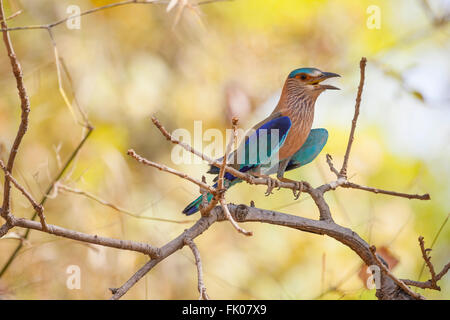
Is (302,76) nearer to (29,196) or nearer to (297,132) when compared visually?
(297,132)

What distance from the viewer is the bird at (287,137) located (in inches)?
159

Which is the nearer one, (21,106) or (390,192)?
(21,106)

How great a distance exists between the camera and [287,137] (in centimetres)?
415

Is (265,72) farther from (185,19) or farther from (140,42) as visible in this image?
(140,42)

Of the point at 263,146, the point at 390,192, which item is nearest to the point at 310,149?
the point at 263,146

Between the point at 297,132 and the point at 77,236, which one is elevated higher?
the point at 297,132

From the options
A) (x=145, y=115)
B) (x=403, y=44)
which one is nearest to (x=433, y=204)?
(x=403, y=44)

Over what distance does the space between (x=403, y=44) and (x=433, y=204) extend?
1829mm

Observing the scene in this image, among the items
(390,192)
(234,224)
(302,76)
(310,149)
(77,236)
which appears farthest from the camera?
(302,76)

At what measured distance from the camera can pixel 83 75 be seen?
22.6 ft

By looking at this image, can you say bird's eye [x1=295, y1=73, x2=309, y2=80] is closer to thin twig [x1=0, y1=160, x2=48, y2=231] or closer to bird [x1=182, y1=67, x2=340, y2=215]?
bird [x1=182, y1=67, x2=340, y2=215]

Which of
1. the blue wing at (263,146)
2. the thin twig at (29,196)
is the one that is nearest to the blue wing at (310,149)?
the blue wing at (263,146)
